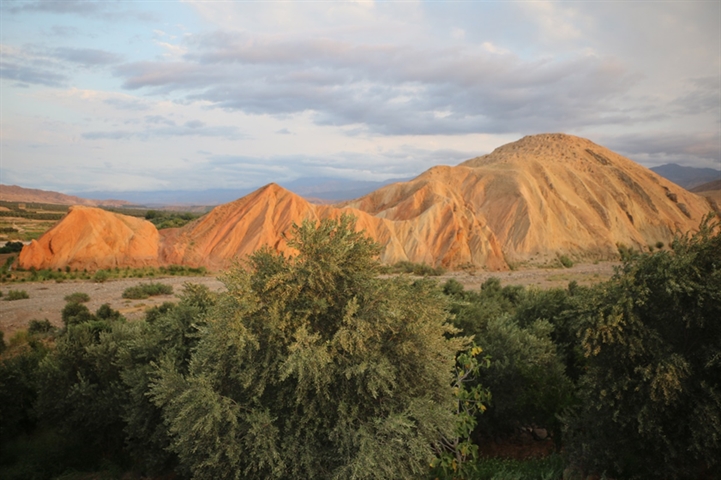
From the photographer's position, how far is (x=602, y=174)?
85.3 meters

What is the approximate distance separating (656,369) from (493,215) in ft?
200

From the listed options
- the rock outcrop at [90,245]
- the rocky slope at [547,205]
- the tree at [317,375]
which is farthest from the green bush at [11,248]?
the tree at [317,375]

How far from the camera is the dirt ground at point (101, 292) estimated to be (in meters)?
27.8

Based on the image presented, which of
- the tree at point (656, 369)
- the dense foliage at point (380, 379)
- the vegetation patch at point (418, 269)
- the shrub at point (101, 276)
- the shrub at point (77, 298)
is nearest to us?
the dense foliage at point (380, 379)

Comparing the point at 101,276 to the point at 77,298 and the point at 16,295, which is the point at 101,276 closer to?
the point at 16,295

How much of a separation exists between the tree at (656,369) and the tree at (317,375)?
11.0 ft

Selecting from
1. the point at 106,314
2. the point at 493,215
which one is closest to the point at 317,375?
the point at 106,314

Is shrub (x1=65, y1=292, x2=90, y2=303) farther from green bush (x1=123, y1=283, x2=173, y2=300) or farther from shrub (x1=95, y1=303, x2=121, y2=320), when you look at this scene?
shrub (x1=95, y1=303, x2=121, y2=320)

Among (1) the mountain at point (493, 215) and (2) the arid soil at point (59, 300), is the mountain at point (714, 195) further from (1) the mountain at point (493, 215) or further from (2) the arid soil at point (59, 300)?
(2) the arid soil at point (59, 300)

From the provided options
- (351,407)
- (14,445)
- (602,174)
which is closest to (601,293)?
(351,407)

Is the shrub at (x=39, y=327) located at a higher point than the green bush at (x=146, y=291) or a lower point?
lower

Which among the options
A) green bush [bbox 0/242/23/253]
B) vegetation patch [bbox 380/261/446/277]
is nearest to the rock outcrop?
green bush [bbox 0/242/23/253]

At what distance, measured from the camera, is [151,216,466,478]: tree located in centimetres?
867

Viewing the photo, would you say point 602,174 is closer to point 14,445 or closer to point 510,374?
point 510,374
